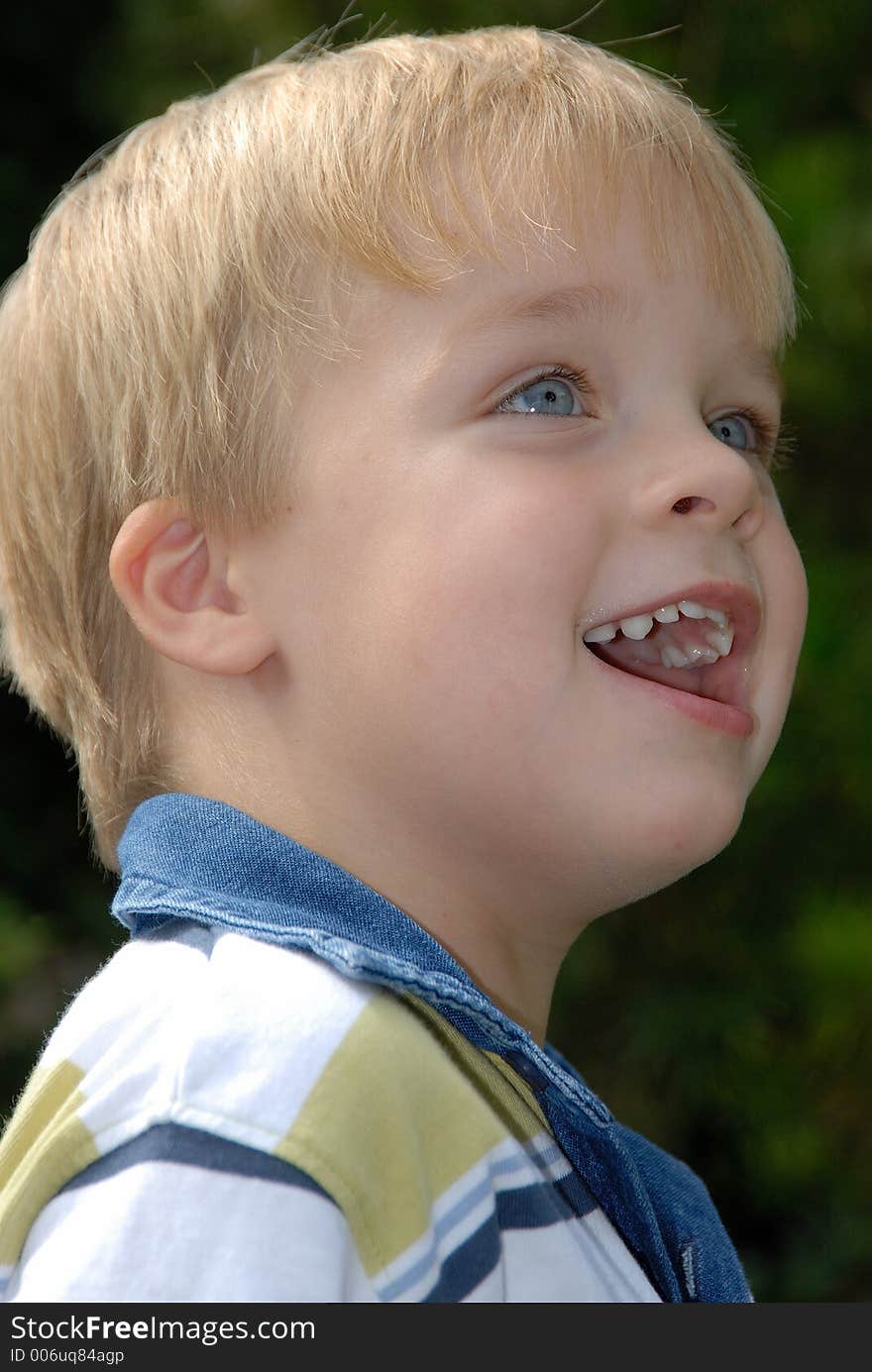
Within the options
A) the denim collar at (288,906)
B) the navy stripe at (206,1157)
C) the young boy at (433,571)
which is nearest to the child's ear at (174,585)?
the young boy at (433,571)

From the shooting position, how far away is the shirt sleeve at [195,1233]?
606 mm

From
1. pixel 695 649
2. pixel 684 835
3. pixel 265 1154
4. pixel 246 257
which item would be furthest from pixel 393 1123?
pixel 246 257

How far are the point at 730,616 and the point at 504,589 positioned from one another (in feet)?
0.53

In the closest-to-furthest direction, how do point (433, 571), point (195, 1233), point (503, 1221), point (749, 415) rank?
point (195, 1233)
point (503, 1221)
point (433, 571)
point (749, 415)

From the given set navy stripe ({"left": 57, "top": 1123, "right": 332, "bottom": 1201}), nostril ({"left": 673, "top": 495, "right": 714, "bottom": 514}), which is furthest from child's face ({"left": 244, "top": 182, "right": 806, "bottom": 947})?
navy stripe ({"left": 57, "top": 1123, "right": 332, "bottom": 1201})

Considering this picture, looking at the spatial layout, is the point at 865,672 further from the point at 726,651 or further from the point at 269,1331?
the point at 269,1331

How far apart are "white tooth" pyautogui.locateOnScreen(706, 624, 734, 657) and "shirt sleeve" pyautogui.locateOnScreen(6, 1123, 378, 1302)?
0.41 m

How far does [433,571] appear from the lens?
83cm

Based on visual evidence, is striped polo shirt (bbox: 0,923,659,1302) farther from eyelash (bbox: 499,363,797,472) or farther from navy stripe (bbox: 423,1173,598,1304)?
eyelash (bbox: 499,363,797,472)

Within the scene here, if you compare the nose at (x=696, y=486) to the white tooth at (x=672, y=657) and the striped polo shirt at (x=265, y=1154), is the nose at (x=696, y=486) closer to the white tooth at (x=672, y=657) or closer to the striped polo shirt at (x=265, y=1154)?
the white tooth at (x=672, y=657)

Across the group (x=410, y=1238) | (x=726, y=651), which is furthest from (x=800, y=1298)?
(x=410, y=1238)

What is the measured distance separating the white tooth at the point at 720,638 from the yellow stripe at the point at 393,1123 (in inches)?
11.0

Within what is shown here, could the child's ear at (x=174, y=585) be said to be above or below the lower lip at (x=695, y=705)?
above

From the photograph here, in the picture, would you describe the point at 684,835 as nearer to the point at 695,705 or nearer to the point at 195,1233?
the point at 695,705
